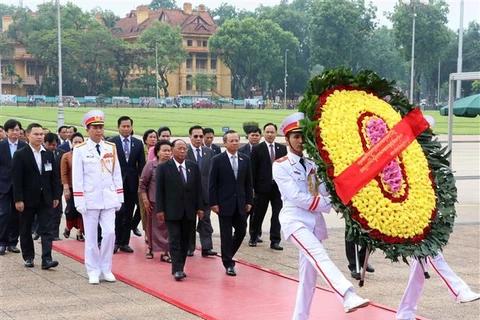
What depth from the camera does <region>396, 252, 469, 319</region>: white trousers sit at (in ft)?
20.7

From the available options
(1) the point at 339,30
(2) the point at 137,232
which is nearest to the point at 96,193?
(2) the point at 137,232

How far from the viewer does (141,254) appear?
34.1 feet

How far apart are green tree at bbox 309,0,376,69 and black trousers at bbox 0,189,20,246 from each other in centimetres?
7950

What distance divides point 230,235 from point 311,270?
2.90 meters

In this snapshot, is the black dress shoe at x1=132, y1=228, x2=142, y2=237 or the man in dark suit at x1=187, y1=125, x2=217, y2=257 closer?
the man in dark suit at x1=187, y1=125, x2=217, y2=257

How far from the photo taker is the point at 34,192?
932cm

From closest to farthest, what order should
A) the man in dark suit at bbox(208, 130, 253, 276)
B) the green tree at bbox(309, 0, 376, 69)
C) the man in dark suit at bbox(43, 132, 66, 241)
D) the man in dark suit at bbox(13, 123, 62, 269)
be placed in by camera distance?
the man in dark suit at bbox(208, 130, 253, 276), the man in dark suit at bbox(13, 123, 62, 269), the man in dark suit at bbox(43, 132, 66, 241), the green tree at bbox(309, 0, 376, 69)

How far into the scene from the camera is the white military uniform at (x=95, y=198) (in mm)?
8648

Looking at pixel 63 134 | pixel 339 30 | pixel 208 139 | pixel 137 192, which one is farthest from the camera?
pixel 339 30

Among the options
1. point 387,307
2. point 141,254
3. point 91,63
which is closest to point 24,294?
point 141,254

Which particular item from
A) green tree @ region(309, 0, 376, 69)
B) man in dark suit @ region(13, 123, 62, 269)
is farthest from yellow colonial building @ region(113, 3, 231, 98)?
man in dark suit @ region(13, 123, 62, 269)

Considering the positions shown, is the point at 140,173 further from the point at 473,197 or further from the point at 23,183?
the point at 473,197

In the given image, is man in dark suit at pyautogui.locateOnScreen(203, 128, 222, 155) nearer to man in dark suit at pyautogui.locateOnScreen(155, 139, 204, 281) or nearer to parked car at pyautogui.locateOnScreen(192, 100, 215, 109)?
man in dark suit at pyautogui.locateOnScreen(155, 139, 204, 281)

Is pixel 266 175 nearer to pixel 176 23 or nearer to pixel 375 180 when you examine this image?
pixel 375 180
